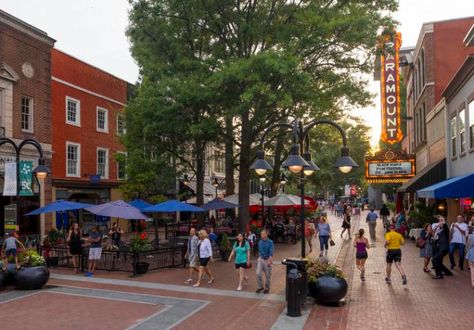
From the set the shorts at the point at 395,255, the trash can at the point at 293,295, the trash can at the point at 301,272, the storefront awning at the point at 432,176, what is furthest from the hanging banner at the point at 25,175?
the storefront awning at the point at 432,176

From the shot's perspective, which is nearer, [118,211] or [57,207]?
[118,211]

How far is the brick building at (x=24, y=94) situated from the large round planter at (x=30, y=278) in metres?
10.5

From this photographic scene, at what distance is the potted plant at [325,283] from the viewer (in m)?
11.1

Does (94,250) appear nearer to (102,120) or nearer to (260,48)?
(260,48)

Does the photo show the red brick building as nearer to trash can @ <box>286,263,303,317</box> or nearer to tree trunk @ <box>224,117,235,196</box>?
tree trunk @ <box>224,117,235,196</box>

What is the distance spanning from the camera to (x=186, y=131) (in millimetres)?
21578

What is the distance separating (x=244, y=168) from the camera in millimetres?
22969

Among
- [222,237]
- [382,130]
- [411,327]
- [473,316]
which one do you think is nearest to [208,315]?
[411,327]

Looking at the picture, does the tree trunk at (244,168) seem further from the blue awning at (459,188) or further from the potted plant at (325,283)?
the potted plant at (325,283)

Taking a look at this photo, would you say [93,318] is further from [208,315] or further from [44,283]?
[44,283]

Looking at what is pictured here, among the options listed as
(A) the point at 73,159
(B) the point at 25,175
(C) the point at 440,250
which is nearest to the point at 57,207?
(B) the point at 25,175

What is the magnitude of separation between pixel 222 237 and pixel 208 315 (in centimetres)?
895

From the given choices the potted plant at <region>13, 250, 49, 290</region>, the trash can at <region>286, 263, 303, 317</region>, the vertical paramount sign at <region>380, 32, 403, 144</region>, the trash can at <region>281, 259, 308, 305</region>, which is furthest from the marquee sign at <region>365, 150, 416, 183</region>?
the potted plant at <region>13, 250, 49, 290</region>

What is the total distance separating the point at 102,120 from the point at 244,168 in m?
14.6
